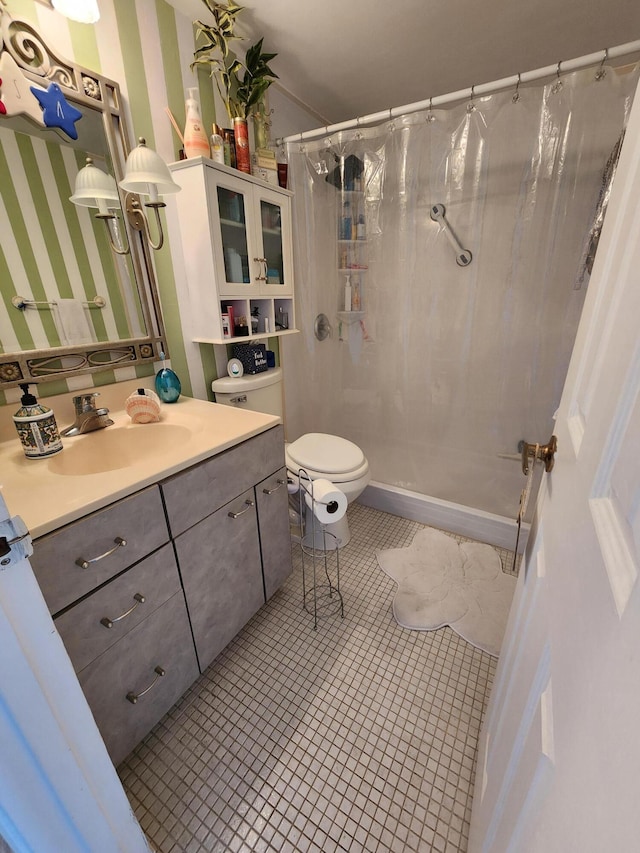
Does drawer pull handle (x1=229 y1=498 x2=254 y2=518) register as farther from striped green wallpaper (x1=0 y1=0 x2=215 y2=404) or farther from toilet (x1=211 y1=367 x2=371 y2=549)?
striped green wallpaper (x1=0 y1=0 x2=215 y2=404)

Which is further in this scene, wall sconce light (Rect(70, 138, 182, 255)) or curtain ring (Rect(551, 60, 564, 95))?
curtain ring (Rect(551, 60, 564, 95))

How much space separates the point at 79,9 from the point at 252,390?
1.26 meters

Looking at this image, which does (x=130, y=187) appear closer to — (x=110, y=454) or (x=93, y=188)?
(x=93, y=188)

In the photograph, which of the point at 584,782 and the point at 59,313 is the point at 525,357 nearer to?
the point at 584,782

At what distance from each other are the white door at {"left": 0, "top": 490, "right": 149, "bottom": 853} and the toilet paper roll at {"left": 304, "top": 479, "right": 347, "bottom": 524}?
2.97 ft

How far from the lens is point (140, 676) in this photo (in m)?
0.95

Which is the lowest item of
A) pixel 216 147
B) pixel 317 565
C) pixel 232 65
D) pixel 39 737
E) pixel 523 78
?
pixel 317 565

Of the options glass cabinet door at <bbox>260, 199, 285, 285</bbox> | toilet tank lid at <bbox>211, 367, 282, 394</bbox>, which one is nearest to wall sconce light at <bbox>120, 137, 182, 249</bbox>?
glass cabinet door at <bbox>260, 199, 285, 285</bbox>

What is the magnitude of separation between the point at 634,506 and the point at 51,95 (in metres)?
1.64

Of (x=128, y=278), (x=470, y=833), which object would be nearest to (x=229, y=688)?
(x=470, y=833)

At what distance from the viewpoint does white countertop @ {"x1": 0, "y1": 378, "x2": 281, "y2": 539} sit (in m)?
0.77

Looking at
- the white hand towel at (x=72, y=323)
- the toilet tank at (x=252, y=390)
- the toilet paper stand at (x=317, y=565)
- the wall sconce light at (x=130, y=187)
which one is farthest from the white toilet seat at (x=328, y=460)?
the wall sconce light at (x=130, y=187)

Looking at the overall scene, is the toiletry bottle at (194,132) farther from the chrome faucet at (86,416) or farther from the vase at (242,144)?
the chrome faucet at (86,416)

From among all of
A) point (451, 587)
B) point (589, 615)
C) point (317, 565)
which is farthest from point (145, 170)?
point (451, 587)
